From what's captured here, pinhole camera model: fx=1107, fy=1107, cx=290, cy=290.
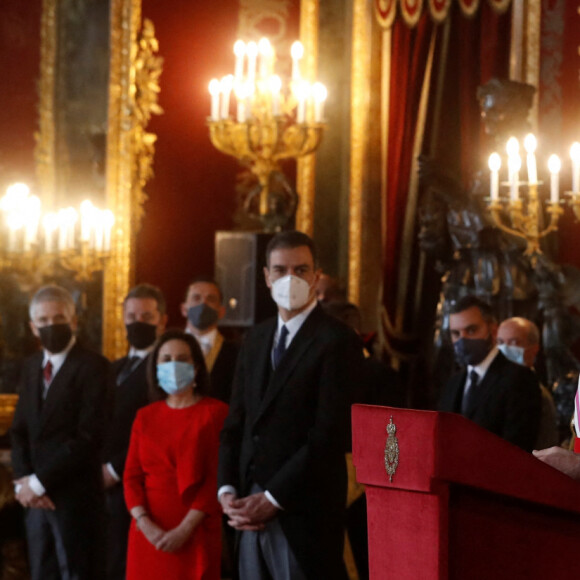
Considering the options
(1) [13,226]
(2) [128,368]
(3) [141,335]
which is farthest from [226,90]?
(2) [128,368]

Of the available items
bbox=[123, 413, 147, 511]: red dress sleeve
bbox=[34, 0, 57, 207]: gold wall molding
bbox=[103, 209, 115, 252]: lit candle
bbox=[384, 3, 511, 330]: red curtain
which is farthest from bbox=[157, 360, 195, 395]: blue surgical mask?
bbox=[34, 0, 57, 207]: gold wall molding

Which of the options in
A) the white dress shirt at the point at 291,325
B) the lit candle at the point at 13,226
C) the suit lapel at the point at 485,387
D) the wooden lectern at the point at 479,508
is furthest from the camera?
the lit candle at the point at 13,226

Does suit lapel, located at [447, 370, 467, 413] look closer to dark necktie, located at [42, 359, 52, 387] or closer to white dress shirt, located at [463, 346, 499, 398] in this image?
Answer: white dress shirt, located at [463, 346, 499, 398]

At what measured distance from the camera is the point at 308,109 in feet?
22.0

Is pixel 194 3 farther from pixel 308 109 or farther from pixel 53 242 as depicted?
pixel 53 242

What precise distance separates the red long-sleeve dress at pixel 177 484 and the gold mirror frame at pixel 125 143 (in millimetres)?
2947

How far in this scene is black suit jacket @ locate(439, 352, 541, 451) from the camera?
12.5 feet

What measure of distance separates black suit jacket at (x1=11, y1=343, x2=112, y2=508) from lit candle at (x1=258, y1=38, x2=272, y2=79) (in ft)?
7.92

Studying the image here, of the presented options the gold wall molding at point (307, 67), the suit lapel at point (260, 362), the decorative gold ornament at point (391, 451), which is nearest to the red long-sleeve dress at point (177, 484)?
the suit lapel at point (260, 362)

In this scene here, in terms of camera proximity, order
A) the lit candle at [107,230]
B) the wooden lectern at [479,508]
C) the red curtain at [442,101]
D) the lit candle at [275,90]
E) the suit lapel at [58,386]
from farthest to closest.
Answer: the red curtain at [442,101], the lit candle at [107,230], the lit candle at [275,90], the suit lapel at [58,386], the wooden lectern at [479,508]

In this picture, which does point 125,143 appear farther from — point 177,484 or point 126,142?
point 177,484

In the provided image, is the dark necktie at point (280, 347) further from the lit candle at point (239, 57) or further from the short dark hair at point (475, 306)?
the lit candle at point (239, 57)

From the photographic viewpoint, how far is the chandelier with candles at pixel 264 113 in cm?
642

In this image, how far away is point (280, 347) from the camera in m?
3.46
